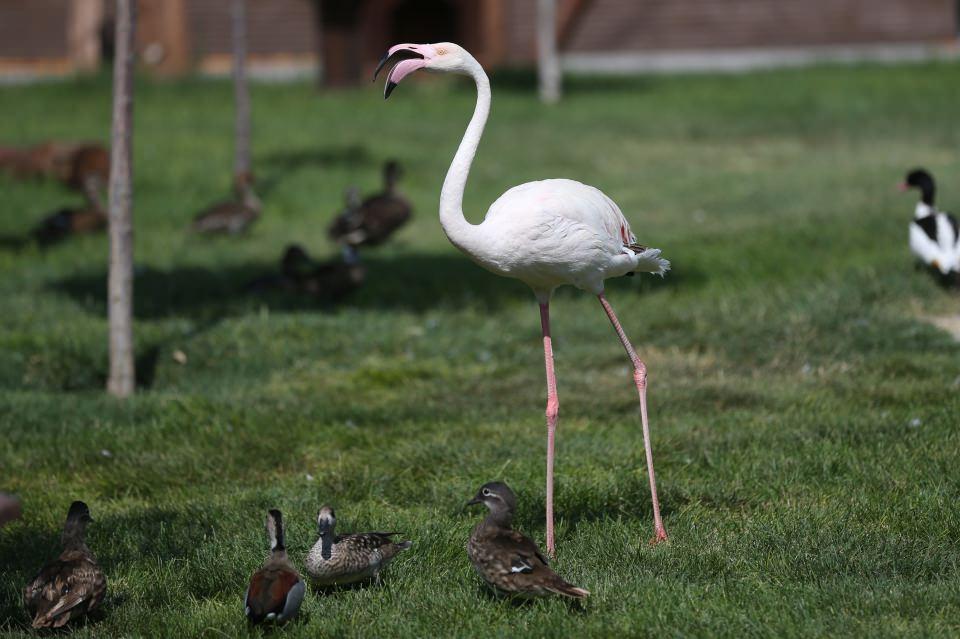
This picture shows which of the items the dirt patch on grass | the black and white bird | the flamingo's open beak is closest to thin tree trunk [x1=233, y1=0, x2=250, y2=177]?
the black and white bird

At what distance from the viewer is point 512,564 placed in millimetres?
4695

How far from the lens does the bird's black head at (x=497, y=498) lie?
16.6ft

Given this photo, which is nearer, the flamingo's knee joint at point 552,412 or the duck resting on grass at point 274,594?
the duck resting on grass at point 274,594

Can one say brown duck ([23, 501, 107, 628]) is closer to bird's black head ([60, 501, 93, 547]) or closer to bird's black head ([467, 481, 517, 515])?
bird's black head ([60, 501, 93, 547])

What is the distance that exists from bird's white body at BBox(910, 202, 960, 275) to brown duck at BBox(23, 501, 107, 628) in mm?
7228

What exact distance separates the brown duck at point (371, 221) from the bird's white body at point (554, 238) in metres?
6.49

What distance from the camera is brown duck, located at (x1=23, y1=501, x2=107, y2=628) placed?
4621mm

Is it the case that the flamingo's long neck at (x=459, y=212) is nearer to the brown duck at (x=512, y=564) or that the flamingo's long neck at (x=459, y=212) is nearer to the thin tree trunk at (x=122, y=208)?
the brown duck at (x=512, y=564)

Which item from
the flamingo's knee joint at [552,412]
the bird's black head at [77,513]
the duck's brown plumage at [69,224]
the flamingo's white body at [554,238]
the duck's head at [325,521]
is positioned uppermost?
the flamingo's white body at [554,238]

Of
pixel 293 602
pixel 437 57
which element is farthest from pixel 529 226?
pixel 293 602

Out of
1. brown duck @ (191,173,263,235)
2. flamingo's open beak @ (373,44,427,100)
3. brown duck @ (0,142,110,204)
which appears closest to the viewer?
flamingo's open beak @ (373,44,427,100)

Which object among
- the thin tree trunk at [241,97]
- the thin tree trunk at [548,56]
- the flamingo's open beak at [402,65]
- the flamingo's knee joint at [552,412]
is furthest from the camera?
the thin tree trunk at [548,56]

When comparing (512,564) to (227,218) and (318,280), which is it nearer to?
(318,280)

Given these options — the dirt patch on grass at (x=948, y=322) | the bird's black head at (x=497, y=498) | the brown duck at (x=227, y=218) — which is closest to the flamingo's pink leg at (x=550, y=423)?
the bird's black head at (x=497, y=498)
